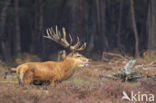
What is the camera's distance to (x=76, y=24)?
26.8m

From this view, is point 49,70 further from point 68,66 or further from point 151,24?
point 151,24

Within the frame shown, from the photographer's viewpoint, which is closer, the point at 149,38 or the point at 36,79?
the point at 36,79

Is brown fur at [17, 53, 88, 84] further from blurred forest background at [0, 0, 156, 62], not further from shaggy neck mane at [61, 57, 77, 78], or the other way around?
blurred forest background at [0, 0, 156, 62]

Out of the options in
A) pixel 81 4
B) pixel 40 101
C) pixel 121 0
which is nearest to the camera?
pixel 40 101

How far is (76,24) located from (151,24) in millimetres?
5170

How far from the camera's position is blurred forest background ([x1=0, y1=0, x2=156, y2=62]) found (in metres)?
26.8

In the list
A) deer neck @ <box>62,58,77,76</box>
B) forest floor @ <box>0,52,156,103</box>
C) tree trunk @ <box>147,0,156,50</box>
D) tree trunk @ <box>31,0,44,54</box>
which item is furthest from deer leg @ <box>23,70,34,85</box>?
tree trunk @ <box>31,0,44,54</box>

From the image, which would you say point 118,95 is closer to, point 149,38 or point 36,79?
point 36,79

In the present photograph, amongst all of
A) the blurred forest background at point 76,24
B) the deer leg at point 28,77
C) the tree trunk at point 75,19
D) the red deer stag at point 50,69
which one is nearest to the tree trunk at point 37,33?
the blurred forest background at point 76,24

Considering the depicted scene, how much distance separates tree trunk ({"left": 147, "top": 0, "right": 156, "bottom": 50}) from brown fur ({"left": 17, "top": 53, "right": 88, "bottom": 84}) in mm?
14456

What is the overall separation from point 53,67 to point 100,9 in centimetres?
2535

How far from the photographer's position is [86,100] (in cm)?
1092

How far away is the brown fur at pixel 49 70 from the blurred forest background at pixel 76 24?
9.93m

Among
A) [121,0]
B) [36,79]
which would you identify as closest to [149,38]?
[121,0]
